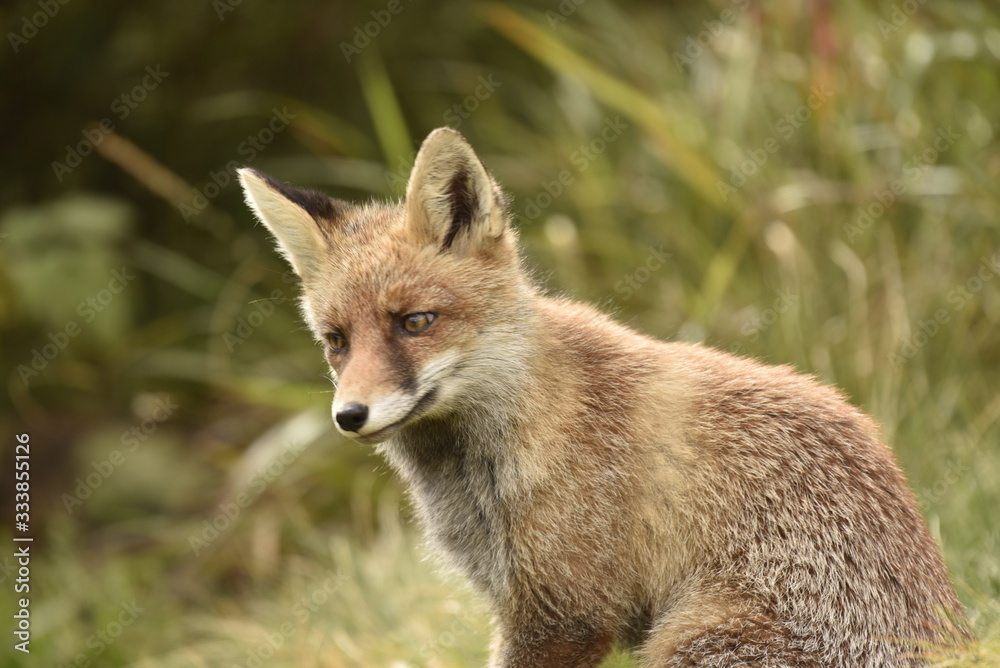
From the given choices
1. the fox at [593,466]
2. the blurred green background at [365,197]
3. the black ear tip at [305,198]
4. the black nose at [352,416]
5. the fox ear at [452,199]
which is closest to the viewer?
the black nose at [352,416]

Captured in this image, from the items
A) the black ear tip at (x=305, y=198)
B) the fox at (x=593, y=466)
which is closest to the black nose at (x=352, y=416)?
the fox at (x=593, y=466)

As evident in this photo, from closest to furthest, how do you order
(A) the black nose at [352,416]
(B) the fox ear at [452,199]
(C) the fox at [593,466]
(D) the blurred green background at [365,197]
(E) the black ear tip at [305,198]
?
(A) the black nose at [352,416], (C) the fox at [593,466], (B) the fox ear at [452,199], (E) the black ear tip at [305,198], (D) the blurred green background at [365,197]

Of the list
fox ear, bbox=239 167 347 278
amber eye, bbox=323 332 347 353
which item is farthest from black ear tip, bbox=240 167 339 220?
amber eye, bbox=323 332 347 353

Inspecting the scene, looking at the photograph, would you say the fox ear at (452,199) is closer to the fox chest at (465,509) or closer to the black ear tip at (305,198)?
the black ear tip at (305,198)

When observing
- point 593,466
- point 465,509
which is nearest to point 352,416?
point 465,509

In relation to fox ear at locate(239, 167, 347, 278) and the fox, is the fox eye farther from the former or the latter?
fox ear at locate(239, 167, 347, 278)

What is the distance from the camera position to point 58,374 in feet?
31.4

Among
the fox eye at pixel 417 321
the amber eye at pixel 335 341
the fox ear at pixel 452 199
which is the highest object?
the fox ear at pixel 452 199

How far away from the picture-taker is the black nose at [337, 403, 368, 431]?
3.77m

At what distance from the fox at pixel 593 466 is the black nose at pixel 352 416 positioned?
0.01m

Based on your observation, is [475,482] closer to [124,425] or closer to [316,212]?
[316,212]

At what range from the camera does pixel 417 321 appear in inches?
164

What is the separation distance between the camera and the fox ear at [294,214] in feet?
14.8

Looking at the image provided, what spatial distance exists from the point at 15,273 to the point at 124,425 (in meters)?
1.80
